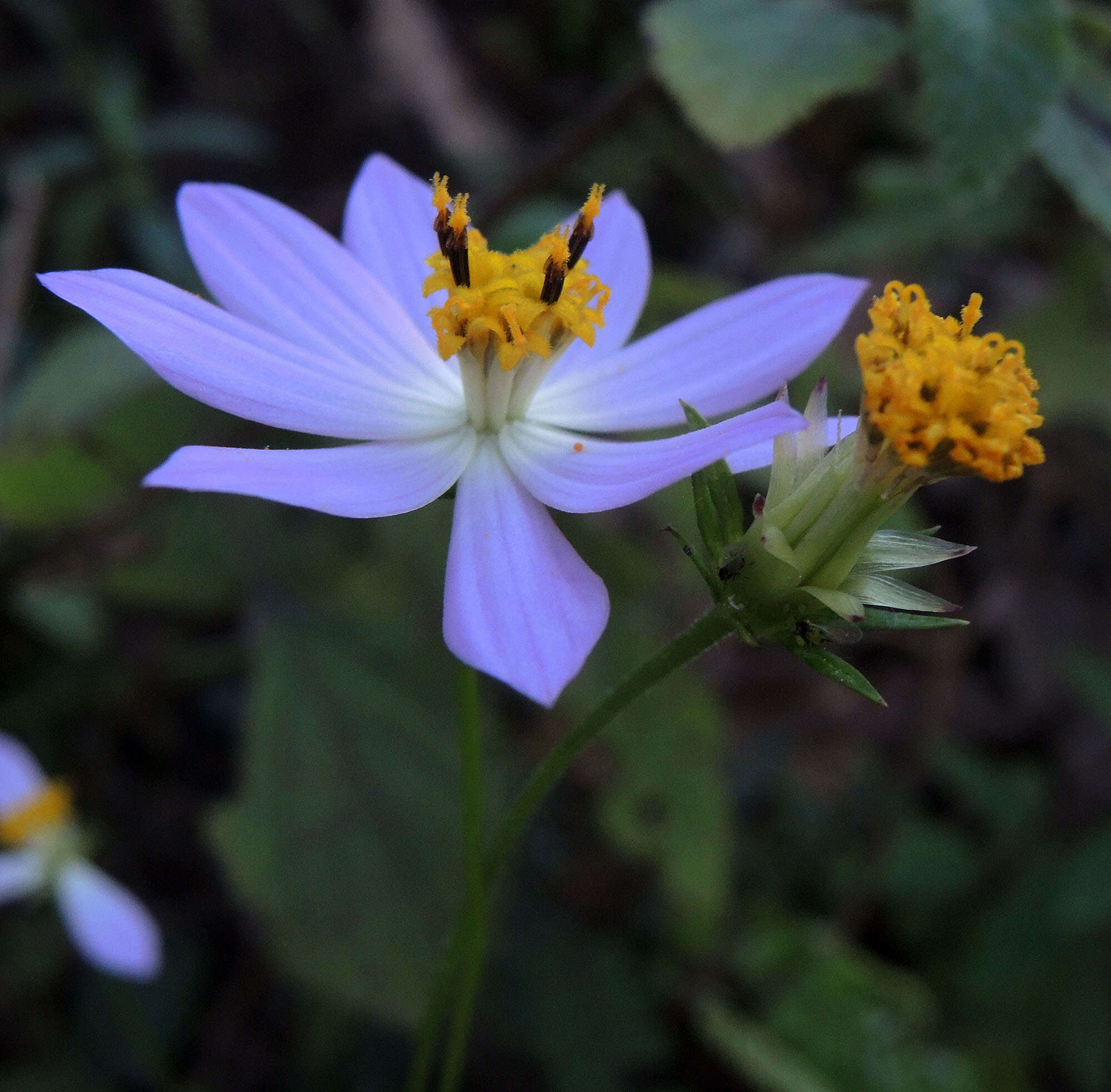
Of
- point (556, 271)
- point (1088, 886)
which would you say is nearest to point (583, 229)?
point (556, 271)

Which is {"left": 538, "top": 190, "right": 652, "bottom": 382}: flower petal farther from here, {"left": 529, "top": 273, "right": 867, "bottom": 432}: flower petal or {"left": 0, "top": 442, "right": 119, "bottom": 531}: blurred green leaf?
{"left": 0, "top": 442, "right": 119, "bottom": 531}: blurred green leaf

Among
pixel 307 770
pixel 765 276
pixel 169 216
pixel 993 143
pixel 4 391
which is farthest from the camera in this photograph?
pixel 765 276

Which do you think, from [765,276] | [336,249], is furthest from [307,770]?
[765,276]

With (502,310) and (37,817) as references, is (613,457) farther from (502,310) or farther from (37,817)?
(37,817)

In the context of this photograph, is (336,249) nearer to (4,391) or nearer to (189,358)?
(189,358)

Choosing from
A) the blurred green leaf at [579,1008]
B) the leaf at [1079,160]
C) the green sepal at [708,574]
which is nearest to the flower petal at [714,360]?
the green sepal at [708,574]

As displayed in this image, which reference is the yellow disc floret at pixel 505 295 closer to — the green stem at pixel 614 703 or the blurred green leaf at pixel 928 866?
the green stem at pixel 614 703

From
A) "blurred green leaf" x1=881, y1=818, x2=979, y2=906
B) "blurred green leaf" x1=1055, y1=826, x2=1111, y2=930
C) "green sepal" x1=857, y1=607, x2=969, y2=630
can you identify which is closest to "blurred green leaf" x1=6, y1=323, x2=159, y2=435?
"green sepal" x1=857, y1=607, x2=969, y2=630
